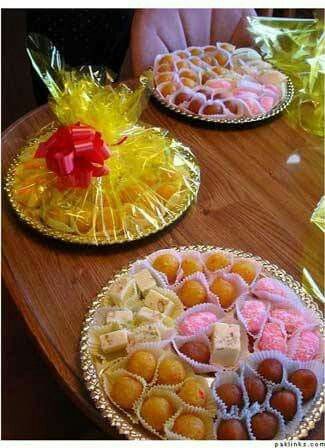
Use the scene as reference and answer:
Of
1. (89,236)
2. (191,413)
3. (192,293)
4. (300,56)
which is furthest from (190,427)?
Result: (300,56)

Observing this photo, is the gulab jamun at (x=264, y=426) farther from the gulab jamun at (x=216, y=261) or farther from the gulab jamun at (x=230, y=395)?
the gulab jamun at (x=216, y=261)

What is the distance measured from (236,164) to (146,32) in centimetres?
67

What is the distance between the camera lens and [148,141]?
4.14 feet

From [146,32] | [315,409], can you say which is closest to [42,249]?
[315,409]

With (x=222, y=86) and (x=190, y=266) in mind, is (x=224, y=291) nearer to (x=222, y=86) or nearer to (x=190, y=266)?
(x=190, y=266)

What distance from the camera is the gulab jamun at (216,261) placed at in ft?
3.34

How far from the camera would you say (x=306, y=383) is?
2.71ft

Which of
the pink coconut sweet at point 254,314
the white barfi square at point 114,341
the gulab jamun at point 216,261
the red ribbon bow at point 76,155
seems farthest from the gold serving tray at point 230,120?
the white barfi square at point 114,341

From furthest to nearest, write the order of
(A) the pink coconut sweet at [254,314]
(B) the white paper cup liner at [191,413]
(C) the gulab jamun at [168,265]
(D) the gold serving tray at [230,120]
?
(D) the gold serving tray at [230,120] < (C) the gulab jamun at [168,265] < (A) the pink coconut sweet at [254,314] < (B) the white paper cup liner at [191,413]

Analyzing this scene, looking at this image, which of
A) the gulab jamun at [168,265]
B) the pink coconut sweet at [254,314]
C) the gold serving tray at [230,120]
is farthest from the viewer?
the gold serving tray at [230,120]

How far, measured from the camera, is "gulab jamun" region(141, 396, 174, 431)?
2.61ft

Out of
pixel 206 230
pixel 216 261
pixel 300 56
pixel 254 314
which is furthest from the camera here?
pixel 300 56

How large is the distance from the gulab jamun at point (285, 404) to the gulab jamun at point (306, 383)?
0.06 ft

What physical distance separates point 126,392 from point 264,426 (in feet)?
0.67
